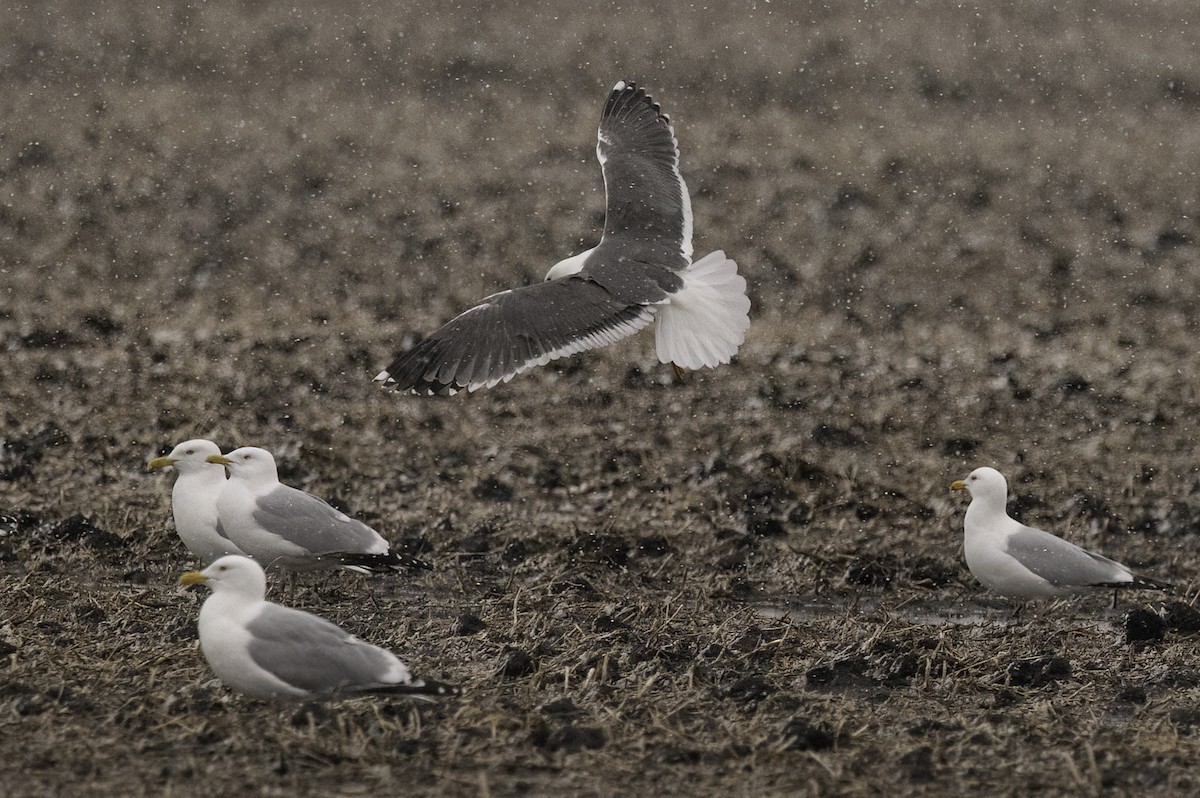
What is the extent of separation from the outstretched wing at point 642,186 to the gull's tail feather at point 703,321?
0.25 m

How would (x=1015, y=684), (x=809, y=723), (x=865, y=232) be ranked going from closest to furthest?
1. (x=809, y=723)
2. (x=1015, y=684)
3. (x=865, y=232)

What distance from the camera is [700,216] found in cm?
1598

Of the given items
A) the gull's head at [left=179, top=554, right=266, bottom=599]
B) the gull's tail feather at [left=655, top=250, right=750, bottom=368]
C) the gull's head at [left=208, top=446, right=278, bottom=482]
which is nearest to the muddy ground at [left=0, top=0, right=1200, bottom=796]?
the gull's head at [left=179, top=554, right=266, bottom=599]

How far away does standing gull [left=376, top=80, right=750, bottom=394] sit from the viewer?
8000mm

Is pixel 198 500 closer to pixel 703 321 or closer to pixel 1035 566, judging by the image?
pixel 703 321

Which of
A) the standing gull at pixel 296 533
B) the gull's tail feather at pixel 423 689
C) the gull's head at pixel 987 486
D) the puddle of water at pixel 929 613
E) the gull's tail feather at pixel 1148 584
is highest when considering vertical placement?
the gull's head at pixel 987 486

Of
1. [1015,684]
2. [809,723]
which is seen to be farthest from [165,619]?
[1015,684]

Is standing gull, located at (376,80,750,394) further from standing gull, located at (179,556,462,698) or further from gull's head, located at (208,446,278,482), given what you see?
standing gull, located at (179,556,462,698)

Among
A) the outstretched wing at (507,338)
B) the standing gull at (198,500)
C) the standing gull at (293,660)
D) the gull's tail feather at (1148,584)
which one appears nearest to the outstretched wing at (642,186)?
the outstretched wing at (507,338)

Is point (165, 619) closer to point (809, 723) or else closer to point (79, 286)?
point (809, 723)

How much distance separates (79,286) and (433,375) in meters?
6.96

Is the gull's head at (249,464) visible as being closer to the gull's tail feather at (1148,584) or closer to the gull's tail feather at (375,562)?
the gull's tail feather at (375,562)

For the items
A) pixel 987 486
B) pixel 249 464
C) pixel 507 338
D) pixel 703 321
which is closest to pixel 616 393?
pixel 703 321

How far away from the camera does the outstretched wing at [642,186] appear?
9438 millimetres
